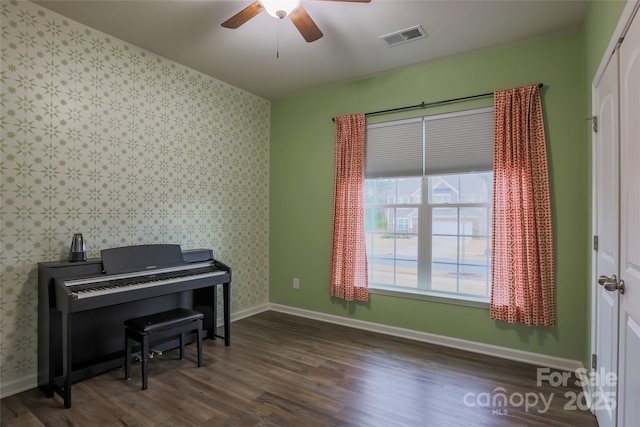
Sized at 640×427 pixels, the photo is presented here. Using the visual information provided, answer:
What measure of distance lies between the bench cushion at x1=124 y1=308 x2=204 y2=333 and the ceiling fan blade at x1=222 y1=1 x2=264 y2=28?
86.8 inches

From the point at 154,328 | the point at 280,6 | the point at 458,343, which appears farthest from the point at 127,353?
the point at 458,343

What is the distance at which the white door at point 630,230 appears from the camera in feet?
4.38

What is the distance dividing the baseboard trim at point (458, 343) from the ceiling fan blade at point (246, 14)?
3060mm

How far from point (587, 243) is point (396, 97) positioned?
2143 mm

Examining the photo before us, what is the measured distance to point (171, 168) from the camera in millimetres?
3309

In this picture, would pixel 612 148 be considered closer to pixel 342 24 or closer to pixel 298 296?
pixel 342 24

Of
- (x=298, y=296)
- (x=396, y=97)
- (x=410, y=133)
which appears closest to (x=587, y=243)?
(x=410, y=133)

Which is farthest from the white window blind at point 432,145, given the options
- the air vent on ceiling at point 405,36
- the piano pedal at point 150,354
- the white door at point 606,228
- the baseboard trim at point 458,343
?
the piano pedal at point 150,354

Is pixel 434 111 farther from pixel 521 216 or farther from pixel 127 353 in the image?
pixel 127 353

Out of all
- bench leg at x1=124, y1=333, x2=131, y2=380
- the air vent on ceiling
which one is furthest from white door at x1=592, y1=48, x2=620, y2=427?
bench leg at x1=124, y1=333, x2=131, y2=380

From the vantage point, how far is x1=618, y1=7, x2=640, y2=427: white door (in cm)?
133

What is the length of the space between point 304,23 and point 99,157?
2.01 m

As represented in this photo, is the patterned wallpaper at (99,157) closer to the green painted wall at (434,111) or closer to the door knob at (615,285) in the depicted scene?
the green painted wall at (434,111)

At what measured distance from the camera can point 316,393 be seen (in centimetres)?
233
